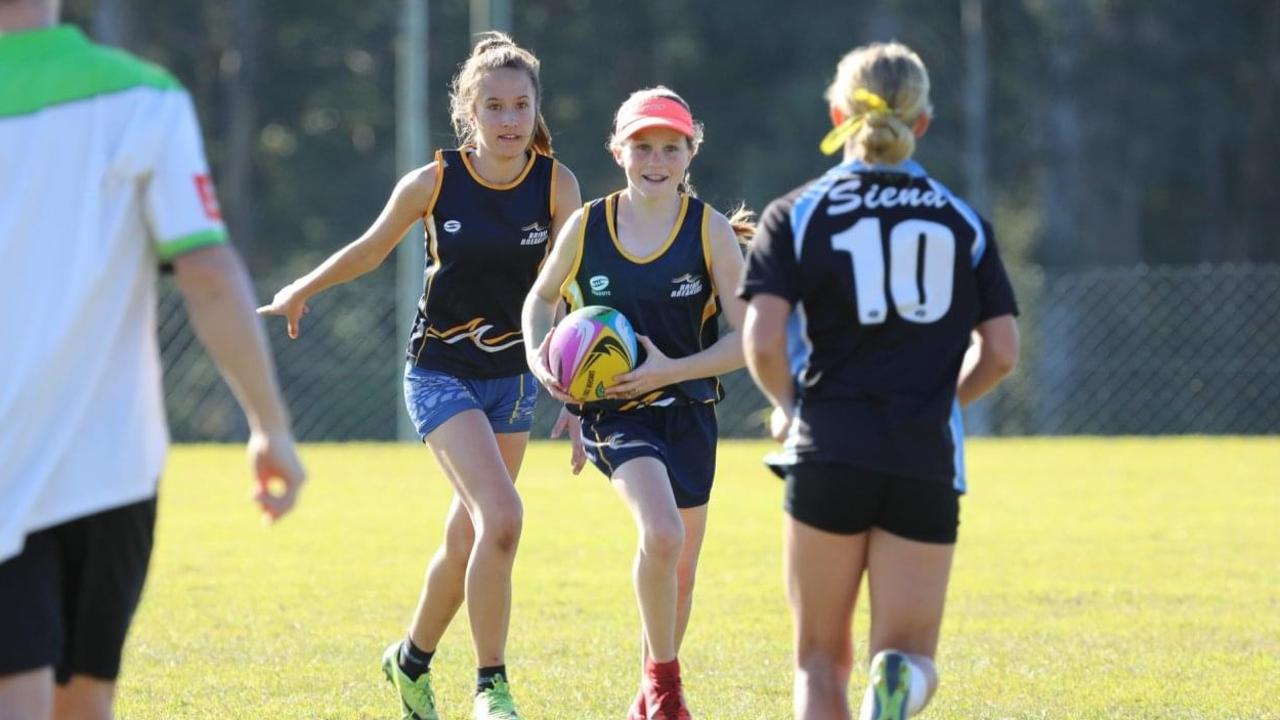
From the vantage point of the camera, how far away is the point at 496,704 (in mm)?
5941

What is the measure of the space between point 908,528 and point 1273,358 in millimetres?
21120

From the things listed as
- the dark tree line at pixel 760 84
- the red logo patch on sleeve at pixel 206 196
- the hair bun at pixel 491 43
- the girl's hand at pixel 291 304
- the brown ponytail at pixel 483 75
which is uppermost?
the dark tree line at pixel 760 84

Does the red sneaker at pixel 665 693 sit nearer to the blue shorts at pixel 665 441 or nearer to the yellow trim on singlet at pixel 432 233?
the blue shorts at pixel 665 441

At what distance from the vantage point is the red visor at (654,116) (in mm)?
5820

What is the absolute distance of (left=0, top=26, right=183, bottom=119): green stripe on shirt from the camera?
3486mm

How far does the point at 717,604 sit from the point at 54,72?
583cm

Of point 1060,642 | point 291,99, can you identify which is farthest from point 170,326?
point 1060,642

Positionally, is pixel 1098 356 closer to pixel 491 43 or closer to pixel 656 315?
pixel 491 43

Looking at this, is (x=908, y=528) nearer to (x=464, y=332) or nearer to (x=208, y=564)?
(x=464, y=332)

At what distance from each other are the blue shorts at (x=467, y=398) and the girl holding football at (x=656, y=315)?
1.09 feet

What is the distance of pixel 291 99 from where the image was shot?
35.9m

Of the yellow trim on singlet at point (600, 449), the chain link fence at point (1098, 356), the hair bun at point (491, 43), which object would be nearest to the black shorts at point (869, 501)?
the yellow trim on singlet at point (600, 449)

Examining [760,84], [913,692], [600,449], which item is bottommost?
[913,692]

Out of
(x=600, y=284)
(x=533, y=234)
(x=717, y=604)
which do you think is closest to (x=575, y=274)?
(x=600, y=284)
